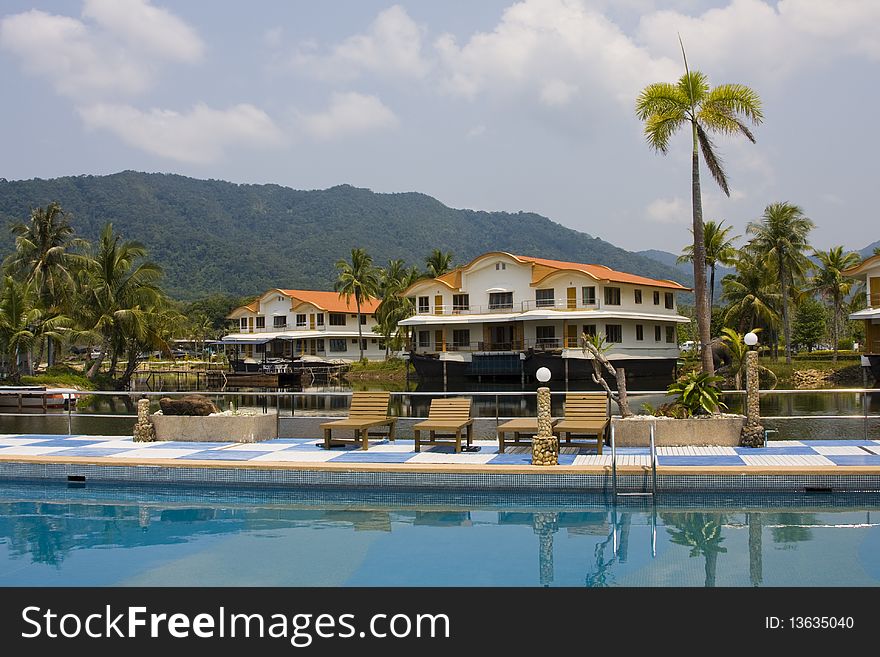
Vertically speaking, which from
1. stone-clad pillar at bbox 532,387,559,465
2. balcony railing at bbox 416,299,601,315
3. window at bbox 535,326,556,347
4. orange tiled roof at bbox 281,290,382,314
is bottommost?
stone-clad pillar at bbox 532,387,559,465

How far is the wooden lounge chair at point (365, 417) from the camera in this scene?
13305mm

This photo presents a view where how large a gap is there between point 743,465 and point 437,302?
1736 inches

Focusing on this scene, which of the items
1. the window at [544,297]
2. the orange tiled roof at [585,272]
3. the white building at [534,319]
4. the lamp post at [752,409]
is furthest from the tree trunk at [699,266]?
the window at [544,297]

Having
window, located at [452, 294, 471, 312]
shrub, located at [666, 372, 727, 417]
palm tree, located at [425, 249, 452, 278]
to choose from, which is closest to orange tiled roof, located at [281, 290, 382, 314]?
palm tree, located at [425, 249, 452, 278]

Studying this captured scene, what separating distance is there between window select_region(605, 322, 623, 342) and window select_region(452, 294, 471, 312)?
9.64 m

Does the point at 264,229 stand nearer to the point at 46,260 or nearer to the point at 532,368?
the point at 46,260

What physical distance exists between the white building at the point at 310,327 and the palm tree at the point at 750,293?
2769cm

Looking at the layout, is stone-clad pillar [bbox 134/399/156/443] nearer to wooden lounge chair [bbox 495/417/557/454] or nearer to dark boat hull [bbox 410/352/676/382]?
wooden lounge chair [bbox 495/417/557/454]

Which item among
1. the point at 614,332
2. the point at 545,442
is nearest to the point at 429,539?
the point at 545,442

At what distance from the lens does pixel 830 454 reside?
11.8m

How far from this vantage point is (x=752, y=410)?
1251cm

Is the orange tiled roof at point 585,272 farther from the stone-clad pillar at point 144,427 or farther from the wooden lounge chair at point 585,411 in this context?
the stone-clad pillar at point 144,427

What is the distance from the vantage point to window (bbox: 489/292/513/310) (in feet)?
169
